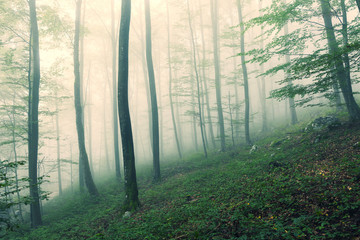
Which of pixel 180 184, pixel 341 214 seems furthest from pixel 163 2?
pixel 341 214

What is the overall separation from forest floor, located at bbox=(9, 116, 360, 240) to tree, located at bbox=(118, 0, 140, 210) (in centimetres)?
63

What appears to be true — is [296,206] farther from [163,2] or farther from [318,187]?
[163,2]

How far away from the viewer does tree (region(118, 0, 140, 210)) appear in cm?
704

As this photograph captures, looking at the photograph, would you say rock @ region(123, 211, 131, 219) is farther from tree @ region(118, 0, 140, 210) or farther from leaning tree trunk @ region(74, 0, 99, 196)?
leaning tree trunk @ region(74, 0, 99, 196)

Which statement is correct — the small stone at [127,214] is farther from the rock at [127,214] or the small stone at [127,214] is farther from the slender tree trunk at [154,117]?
the slender tree trunk at [154,117]

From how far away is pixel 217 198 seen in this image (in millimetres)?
5781

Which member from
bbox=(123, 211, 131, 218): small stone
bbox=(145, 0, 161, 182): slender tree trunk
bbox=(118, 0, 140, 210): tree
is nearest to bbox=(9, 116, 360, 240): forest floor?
bbox=(123, 211, 131, 218): small stone

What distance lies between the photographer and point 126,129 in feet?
23.5

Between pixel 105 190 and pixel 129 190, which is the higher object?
pixel 129 190

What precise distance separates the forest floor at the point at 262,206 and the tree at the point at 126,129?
2.05ft

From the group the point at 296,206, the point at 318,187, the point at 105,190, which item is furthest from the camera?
the point at 105,190

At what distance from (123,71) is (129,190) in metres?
4.82

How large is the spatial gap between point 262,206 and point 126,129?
5.32m

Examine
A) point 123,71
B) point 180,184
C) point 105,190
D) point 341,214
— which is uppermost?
point 123,71
